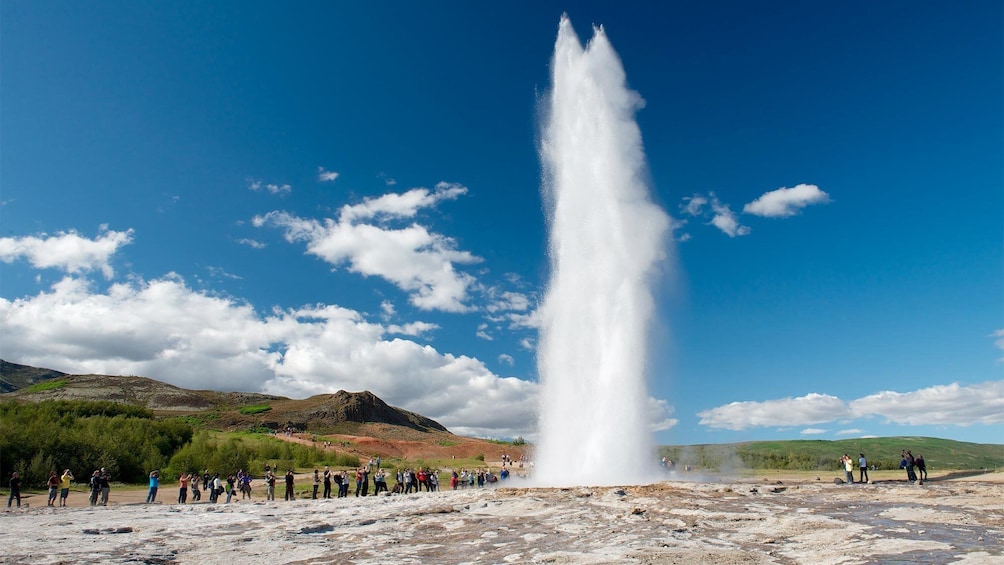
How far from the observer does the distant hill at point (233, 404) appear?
307 feet

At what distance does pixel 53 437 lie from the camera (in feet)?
114

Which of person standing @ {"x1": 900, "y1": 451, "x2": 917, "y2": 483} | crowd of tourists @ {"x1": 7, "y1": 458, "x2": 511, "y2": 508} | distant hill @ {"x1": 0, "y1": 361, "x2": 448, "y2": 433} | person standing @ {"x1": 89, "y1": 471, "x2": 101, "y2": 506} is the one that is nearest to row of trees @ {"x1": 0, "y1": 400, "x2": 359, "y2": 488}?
crowd of tourists @ {"x1": 7, "y1": 458, "x2": 511, "y2": 508}

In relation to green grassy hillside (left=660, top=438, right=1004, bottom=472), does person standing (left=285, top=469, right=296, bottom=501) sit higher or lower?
lower

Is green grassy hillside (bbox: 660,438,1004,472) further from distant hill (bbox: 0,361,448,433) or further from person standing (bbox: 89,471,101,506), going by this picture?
distant hill (bbox: 0,361,448,433)

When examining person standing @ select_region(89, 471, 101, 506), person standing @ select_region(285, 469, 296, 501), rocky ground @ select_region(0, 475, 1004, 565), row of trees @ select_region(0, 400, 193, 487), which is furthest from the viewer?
row of trees @ select_region(0, 400, 193, 487)

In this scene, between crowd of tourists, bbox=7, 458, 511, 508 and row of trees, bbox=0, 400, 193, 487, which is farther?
→ row of trees, bbox=0, 400, 193, 487

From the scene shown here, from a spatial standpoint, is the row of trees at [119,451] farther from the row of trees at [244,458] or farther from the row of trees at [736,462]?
the row of trees at [736,462]

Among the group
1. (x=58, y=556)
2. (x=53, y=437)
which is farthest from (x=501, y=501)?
(x=53, y=437)

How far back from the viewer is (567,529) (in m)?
14.2

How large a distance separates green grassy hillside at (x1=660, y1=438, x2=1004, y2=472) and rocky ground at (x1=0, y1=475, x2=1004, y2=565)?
61.7 ft

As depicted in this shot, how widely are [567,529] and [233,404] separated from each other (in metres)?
119

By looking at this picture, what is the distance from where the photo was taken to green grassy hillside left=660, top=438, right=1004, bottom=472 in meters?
42.0

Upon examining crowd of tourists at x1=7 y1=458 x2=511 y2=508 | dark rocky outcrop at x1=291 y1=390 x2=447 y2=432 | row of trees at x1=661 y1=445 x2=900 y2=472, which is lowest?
crowd of tourists at x1=7 y1=458 x2=511 y2=508

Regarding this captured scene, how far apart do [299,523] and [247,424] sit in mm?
80378
